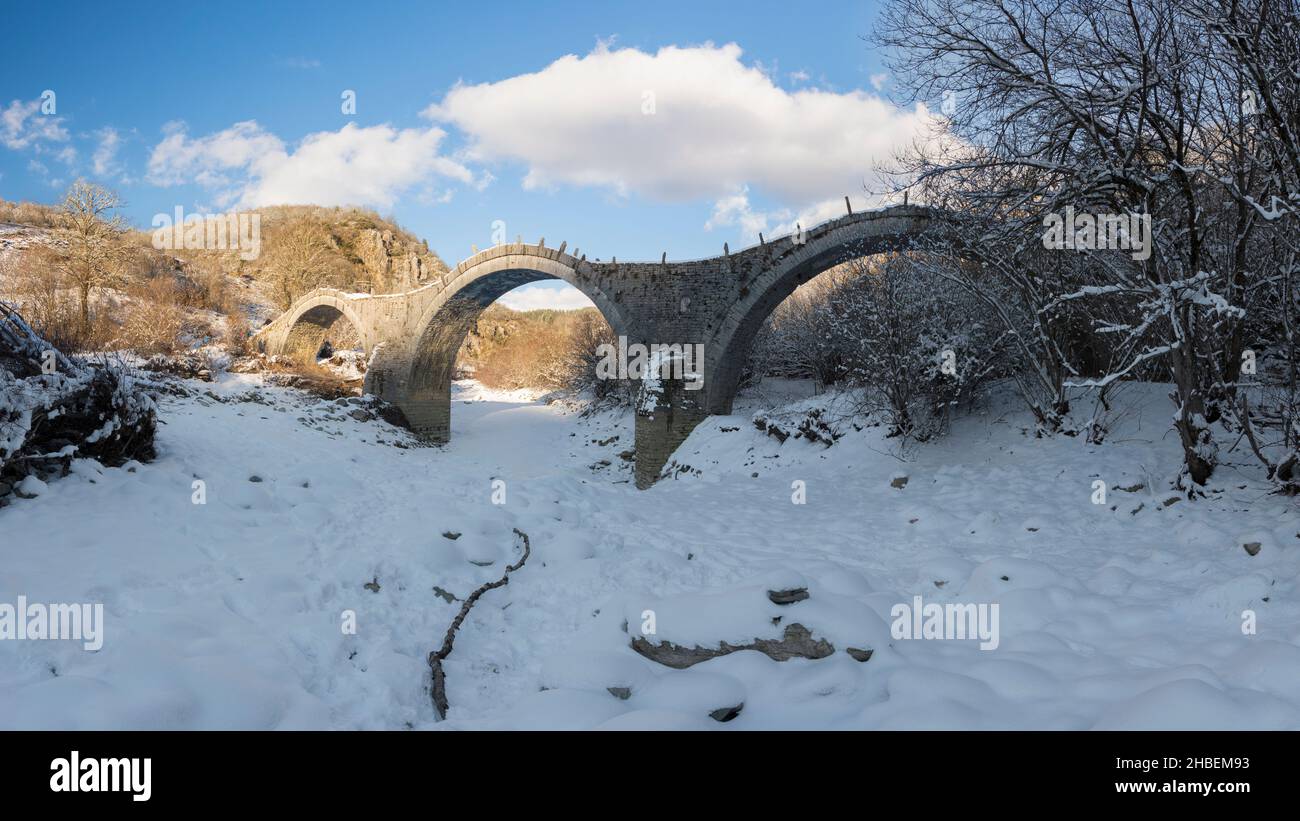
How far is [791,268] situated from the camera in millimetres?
13562

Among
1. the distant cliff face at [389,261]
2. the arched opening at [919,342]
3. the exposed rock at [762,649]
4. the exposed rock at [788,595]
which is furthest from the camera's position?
the distant cliff face at [389,261]

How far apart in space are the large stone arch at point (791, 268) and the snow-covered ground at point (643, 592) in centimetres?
488

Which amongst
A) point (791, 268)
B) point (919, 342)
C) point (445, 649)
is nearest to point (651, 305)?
point (791, 268)

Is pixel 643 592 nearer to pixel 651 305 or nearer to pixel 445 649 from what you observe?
pixel 445 649

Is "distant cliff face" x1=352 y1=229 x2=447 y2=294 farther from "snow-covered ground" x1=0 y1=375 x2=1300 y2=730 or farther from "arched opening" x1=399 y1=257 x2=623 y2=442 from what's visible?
"snow-covered ground" x1=0 y1=375 x2=1300 y2=730

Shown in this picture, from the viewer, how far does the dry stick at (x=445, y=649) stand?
3.33 meters

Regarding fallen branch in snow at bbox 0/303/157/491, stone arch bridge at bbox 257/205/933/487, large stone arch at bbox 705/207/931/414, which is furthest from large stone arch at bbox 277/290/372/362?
fallen branch in snow at bbox 0/303/157/491

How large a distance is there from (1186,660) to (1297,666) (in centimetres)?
43

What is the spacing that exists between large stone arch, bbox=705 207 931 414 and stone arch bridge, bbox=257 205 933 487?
0.02m

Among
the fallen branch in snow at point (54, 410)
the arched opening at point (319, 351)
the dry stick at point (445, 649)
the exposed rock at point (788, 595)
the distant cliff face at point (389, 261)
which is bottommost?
the dry stick at point (445, 649)

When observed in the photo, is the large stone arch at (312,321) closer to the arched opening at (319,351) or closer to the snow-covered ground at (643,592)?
the arched opening at (319,351)

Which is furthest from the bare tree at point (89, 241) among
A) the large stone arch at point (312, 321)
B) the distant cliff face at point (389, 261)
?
the distant cliff face at point (389, 261)
